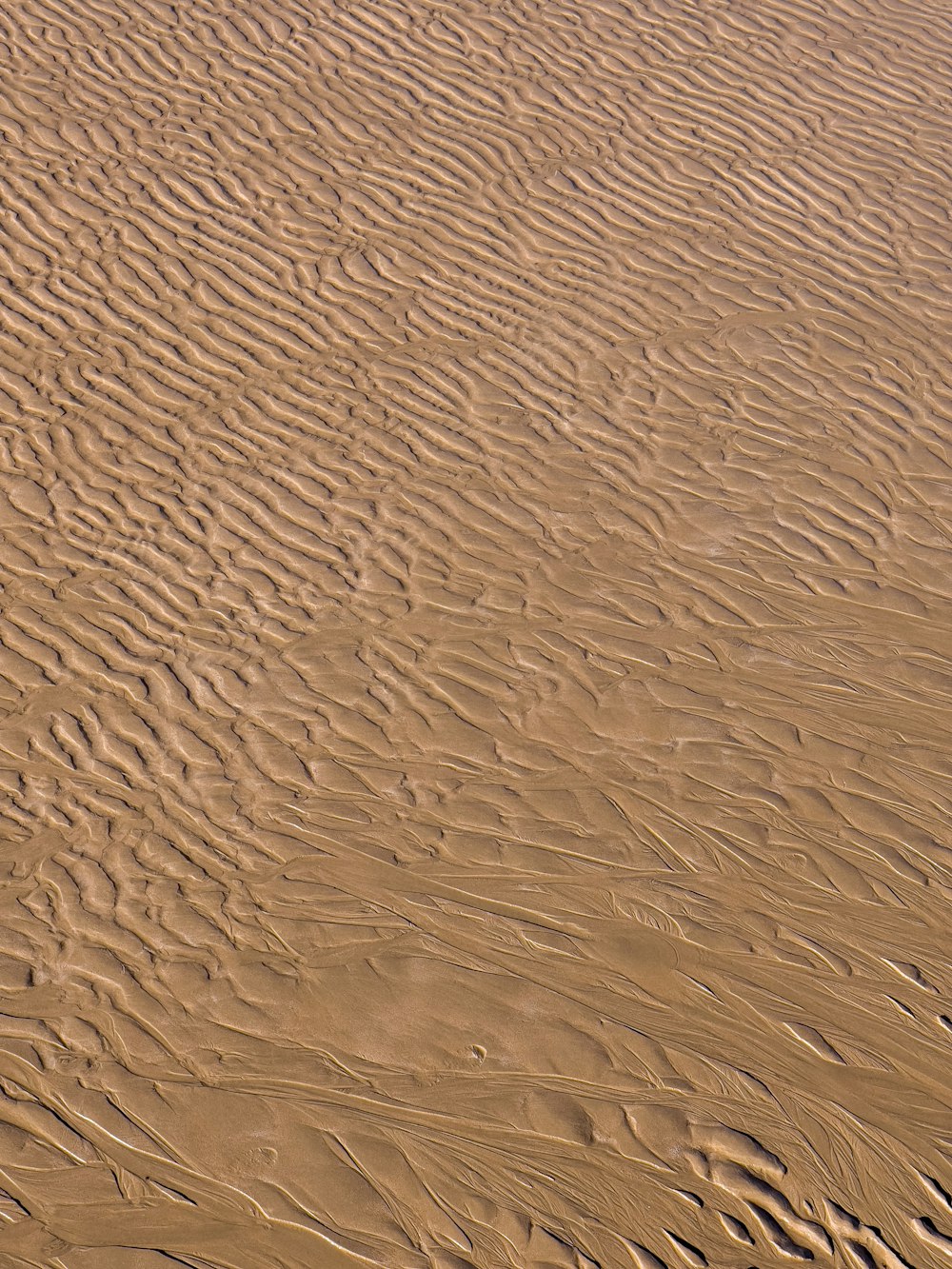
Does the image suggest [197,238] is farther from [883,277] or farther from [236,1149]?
[236,1149]

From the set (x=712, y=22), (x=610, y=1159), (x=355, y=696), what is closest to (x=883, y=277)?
(x=712, y=22)

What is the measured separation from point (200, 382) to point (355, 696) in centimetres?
304

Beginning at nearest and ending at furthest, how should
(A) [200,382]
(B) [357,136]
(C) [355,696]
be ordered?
(C) [355,696], (A) [200,382], (B) [357,136]

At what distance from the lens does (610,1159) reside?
176 inches

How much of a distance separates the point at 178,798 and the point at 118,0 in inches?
361

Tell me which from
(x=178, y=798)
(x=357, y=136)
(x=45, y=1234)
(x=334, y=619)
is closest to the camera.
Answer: (x=45, y=1234)

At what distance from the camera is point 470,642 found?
682 cm

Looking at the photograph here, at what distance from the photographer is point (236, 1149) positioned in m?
4.49

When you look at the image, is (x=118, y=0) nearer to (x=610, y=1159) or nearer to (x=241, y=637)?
(x=241, y=637)

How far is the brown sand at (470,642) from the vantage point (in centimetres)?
452

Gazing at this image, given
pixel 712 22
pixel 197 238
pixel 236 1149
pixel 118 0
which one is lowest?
pixel 236 1149

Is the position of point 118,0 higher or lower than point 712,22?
lower

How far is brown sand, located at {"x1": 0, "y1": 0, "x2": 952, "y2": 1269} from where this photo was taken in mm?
4523

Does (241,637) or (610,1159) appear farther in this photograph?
(241,637)
